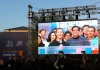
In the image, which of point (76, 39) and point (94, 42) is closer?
point (94, 42)

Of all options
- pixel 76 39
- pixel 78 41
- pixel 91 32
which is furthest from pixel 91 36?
pixel 76 39

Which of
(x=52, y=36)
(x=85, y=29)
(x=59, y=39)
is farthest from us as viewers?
(x=52, y=36)

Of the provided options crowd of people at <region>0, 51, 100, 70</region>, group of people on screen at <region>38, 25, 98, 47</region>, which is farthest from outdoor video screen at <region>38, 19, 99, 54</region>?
crowd of people at <region>0, 51, 100, 70</region>

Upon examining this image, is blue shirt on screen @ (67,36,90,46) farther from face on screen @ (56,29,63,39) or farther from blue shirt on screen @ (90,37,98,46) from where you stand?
face on screen @ (56,29,63,39)

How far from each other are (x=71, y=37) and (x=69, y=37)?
17cm

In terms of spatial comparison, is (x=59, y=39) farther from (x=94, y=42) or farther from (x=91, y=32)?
(x=94, y=42)

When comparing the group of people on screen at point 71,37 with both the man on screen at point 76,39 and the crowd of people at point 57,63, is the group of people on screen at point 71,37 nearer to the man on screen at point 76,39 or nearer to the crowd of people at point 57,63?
the man on screen at point 76,39

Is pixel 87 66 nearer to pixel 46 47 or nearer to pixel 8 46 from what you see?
pixel 46 47

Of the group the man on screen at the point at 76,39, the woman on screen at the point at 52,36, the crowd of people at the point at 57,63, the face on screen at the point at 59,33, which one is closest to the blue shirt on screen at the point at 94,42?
the man on screen at the point at 76,39

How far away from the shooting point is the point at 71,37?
27125mm

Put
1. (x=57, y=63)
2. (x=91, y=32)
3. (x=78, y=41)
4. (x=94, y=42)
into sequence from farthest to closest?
(x=78, y=41)
(x=91, y=32)
(x=94, y=42)
(x=57, y=63)

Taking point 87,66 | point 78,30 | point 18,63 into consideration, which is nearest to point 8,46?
point 78,30

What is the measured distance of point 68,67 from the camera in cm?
1270

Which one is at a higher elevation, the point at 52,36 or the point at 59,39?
the point at 52,36
